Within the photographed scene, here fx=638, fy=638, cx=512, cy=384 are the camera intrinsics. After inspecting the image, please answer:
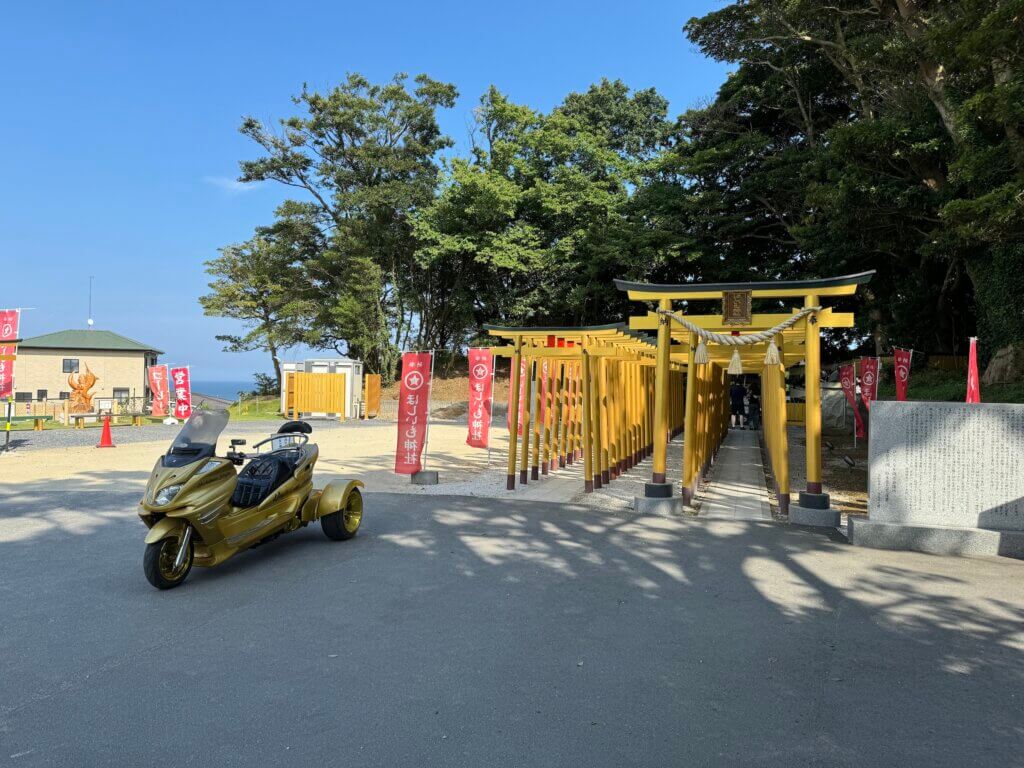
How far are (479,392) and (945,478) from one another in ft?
35.0

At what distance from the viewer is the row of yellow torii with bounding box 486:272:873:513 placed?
7.75m

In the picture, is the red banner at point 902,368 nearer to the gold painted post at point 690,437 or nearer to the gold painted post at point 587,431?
the gold painted post at point 690,437

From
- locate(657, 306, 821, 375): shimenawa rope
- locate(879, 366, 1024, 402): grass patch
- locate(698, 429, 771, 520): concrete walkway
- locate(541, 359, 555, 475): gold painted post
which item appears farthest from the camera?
locate(879, 366, 1024, 402): grass patch

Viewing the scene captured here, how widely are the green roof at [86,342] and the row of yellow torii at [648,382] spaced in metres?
36.7

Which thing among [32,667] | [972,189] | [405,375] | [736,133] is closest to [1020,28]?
[972,189]

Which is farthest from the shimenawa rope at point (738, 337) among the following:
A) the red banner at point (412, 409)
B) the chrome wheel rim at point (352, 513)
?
the chrome wheel rim at point (352, 513)

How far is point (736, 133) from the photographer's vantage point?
24.7 metres

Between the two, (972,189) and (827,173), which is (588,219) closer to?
(827,173)

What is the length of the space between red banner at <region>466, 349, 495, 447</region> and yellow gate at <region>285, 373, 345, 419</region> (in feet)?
39.9

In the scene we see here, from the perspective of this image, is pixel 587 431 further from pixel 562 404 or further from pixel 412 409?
pixel 562 404

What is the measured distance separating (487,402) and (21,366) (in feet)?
117

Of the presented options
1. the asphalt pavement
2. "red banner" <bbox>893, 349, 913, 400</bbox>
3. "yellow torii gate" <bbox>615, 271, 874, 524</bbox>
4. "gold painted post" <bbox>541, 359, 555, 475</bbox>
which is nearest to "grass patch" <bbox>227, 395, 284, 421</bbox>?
"gold painted post" <bbox>541, 359, 555, 475</bbox>

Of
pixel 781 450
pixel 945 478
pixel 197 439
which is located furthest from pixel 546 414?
pixel 197 439

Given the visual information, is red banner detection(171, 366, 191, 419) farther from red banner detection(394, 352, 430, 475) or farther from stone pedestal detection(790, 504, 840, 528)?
stone pedestal detection(790, 504, 840, 528)
